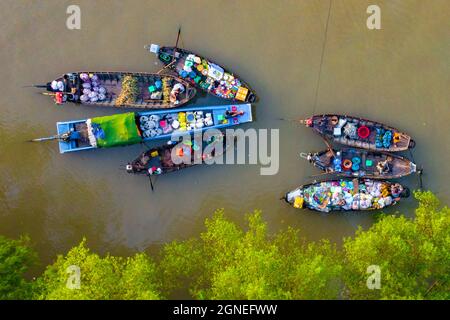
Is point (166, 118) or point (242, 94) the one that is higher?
point (242, 94)

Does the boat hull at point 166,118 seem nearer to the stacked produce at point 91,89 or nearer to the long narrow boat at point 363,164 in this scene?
the stacked produce at point 91,89

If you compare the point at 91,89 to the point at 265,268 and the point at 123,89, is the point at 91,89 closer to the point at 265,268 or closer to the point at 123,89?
the point at 123,89

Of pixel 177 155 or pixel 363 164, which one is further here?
pixel 177 155

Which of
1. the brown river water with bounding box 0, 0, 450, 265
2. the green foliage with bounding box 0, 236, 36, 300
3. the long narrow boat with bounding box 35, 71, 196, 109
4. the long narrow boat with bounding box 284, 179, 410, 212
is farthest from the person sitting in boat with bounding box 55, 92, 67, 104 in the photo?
the long narrow boat with bounding box 284, 179, 410, 212

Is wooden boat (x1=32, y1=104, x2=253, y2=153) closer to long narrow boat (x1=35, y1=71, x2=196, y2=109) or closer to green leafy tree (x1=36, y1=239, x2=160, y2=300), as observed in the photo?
long narrow boat (x1=35, y1=71, x2=196, y2=109)

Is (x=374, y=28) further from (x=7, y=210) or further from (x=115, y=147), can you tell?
(x=7, y=210)

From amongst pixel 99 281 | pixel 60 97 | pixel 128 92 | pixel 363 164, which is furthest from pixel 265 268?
pixel 60 97
